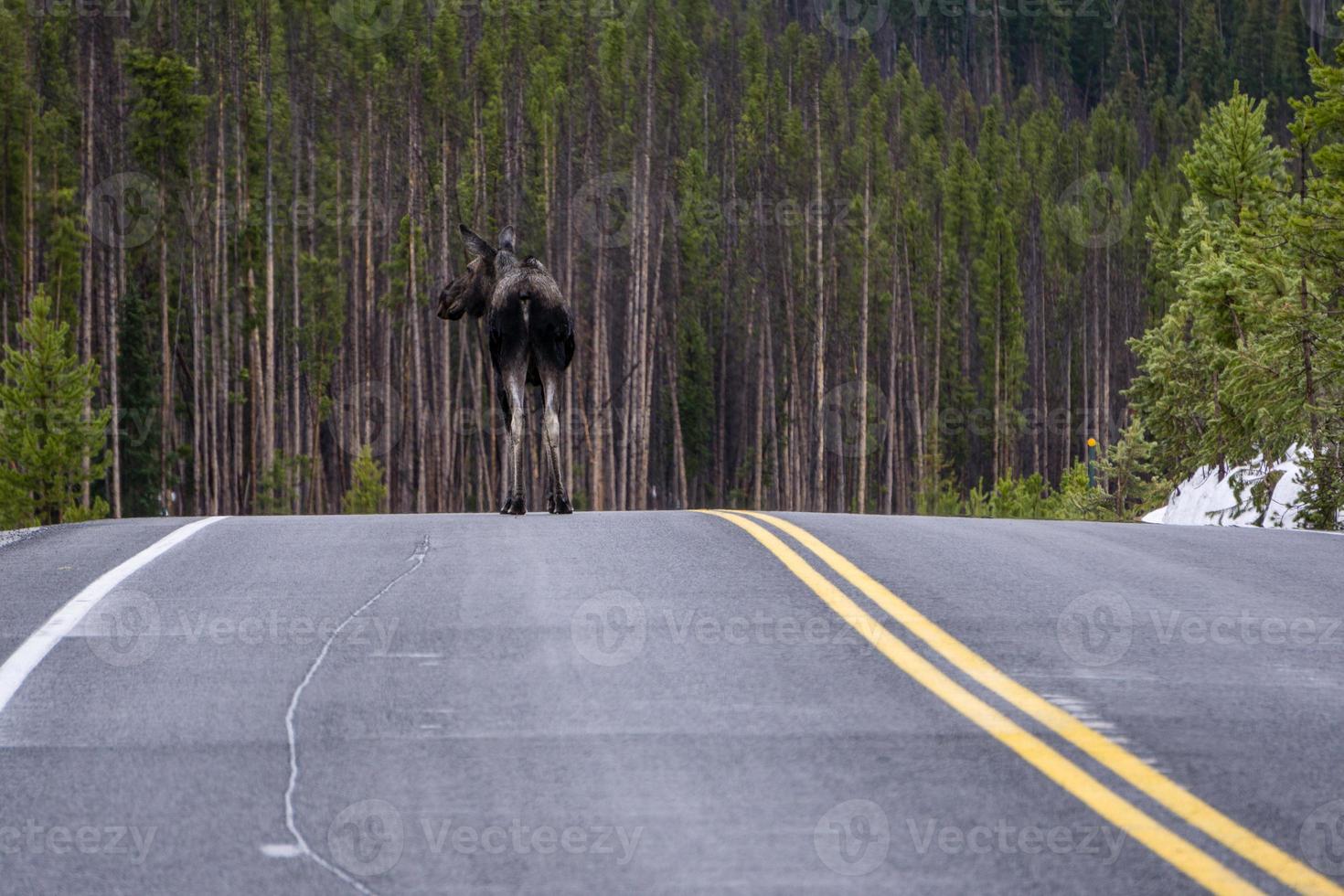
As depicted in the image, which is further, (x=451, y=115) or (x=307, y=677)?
(x=451, y=115)

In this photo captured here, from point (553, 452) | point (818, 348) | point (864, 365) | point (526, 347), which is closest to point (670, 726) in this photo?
point (553, 452)

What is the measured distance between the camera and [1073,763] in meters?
5.42

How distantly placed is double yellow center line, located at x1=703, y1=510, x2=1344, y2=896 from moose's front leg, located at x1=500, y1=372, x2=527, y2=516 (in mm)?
5199

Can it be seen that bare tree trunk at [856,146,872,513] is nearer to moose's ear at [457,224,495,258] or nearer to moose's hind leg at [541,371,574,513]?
moose's ear at [457,224,495,258]

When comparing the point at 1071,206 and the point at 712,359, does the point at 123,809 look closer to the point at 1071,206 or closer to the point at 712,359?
the point at 712,359

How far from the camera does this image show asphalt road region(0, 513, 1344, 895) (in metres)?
4.56

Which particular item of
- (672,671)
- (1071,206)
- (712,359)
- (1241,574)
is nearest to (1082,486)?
(1241,574)

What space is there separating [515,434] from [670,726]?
801 centimetres

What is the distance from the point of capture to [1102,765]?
539cm

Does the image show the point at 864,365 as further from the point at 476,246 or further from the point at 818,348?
the point at 476,246

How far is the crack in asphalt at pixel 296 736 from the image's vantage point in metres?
4.48

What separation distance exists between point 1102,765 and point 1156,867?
99 centimetres

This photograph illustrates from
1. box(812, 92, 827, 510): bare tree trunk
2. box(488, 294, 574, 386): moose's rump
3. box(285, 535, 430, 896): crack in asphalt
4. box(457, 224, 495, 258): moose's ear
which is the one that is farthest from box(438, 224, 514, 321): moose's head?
box(812, 92, 827, 510): bare tree trunk

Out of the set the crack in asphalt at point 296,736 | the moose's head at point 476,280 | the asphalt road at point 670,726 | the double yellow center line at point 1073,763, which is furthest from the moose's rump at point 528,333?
the double yellow center line at point 1073,763
